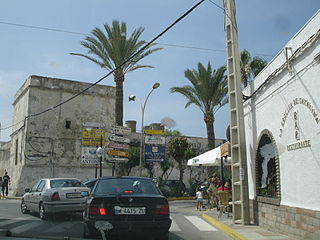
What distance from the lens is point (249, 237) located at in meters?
7.95

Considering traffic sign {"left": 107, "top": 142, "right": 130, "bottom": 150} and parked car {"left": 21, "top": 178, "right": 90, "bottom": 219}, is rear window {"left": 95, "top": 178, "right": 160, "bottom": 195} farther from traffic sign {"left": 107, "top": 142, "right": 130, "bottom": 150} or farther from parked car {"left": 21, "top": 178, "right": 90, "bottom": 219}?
traffic sign {"left": 107, "top": 142, "right": 130, "bottom": 150}

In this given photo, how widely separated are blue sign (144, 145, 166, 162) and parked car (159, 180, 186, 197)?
14.0 feet

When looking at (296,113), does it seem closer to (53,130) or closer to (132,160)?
(132,160)

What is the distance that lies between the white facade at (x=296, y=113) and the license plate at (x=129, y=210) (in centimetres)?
331

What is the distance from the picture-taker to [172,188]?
28.5m

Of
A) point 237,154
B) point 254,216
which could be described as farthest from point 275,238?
point 237,154

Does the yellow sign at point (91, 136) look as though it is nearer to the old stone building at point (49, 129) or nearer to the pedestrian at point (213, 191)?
the old stone building at point (49, 129)

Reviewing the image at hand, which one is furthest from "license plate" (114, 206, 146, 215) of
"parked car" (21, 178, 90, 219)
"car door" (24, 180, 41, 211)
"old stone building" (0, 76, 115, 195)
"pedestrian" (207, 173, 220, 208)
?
"old stone building" (0, 76, 115, 195)

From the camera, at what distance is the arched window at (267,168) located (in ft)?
29.3

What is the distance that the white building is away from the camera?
22.5 feet

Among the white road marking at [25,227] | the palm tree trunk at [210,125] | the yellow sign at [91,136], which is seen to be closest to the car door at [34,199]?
the white road marking at [25,227]

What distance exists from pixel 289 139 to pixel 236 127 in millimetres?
2681

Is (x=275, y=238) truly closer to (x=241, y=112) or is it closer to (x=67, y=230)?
(x=241, y=112)

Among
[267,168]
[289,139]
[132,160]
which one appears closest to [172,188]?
[132,160]
